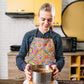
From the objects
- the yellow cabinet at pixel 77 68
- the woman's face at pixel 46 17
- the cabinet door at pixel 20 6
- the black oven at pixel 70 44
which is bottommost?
the yellow cabinet at pixel 77 68

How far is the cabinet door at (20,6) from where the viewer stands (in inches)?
105

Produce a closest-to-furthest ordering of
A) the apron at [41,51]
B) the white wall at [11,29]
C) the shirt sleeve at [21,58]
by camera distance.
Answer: the shirt sleeve at [21,58] → the apron at [41,51] → the white wall at [11,29]

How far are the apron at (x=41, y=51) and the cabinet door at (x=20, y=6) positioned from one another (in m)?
1.59

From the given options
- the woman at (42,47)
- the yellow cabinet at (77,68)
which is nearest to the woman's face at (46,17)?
the woman at (42,47)

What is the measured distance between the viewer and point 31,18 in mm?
3082

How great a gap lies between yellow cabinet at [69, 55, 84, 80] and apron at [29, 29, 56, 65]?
5.19 ft

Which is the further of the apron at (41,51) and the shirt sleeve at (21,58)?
the apron at (41,51)

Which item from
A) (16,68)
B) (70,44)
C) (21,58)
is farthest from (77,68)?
(21,58)

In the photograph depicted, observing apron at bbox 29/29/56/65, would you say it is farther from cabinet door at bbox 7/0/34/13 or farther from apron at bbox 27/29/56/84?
cabinet door at bbox 7/0/34/13

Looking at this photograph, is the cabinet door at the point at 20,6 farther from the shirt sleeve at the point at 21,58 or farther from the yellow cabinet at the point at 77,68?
→ the shirt sleeve at the point at 21,58

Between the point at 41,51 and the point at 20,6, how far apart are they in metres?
1.74

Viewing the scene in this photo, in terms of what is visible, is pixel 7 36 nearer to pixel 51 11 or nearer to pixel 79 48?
pixel 79 48

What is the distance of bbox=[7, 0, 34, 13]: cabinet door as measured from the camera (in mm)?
2660

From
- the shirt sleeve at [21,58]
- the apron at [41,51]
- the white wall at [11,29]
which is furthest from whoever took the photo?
the white wall at [11,29]
